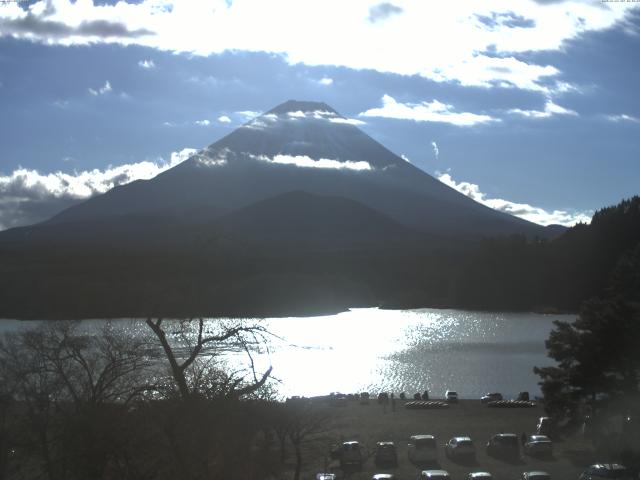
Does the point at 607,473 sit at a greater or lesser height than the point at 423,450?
greater

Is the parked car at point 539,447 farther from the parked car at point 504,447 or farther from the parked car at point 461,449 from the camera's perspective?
the parked car at point 461,449

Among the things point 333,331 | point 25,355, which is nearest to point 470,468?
point 25,355

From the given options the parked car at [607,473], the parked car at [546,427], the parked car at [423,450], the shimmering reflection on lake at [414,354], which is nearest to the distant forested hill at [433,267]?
the shimmering reflection on lake at [414,354]

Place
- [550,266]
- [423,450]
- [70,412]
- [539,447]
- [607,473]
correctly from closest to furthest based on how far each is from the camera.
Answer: [70,412] → [607,473] → [423,450] → [539,447] → [550,266]

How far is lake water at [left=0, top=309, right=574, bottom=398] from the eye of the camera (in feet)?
105

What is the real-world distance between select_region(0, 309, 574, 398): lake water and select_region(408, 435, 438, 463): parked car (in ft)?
11.2

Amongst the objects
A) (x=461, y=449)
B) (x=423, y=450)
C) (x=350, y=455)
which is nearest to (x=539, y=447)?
(x=461, y=449)

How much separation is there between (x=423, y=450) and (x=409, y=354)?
104ft

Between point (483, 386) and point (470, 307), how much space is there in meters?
58.9

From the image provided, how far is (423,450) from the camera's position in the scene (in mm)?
14461

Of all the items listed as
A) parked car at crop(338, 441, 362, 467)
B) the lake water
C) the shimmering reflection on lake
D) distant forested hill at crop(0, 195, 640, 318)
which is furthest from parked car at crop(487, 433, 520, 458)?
distant forested hill at crop(0, 195, 640, 318)

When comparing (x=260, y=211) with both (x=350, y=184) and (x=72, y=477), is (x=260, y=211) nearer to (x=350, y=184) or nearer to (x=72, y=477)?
(x=350, y=184)

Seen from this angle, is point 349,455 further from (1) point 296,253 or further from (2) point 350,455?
(1) point 296,253

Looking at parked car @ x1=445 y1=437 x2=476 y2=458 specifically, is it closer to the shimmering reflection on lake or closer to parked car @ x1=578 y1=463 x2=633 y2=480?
parked car @ x1=578 y1=463 x2=633 y2=480
